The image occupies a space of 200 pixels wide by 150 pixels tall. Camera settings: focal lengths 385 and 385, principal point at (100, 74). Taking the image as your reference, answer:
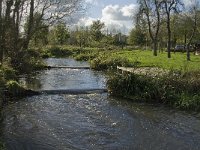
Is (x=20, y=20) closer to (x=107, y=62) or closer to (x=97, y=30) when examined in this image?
(x=107, y=62)

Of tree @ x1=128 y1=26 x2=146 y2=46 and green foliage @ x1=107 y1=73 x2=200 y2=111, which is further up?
tree @ x1=128 y1=26 x2=146 y2=46

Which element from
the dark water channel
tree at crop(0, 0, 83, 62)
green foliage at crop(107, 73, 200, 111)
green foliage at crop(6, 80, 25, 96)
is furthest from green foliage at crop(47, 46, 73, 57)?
green foliage at crop(107, 73, 200, 111)

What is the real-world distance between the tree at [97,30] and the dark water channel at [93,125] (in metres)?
76.2

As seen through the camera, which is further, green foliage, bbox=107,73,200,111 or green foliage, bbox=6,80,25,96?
green foliage, bbox=6,80,25,96

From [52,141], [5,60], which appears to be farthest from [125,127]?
[5,60]

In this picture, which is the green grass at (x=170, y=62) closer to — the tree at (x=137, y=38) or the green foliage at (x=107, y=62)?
the green foliage at (x=107, y=62)

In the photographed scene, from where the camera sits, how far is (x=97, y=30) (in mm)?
100625

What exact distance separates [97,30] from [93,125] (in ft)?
279

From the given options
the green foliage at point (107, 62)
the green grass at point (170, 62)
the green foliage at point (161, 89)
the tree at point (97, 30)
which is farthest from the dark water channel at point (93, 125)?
the tree at point (97, 30)

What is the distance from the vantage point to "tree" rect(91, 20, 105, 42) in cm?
9969

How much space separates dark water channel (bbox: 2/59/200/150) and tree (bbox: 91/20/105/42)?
76.2m

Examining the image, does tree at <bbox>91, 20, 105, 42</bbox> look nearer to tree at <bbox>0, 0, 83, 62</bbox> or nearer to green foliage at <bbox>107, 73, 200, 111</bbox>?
tree at <bbox>0, 0, 83, 62</bbox>

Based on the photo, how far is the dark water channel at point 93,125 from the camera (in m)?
14.1

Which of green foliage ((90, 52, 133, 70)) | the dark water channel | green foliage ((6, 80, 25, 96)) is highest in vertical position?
green foliage ((90, 52, 133, 70))
